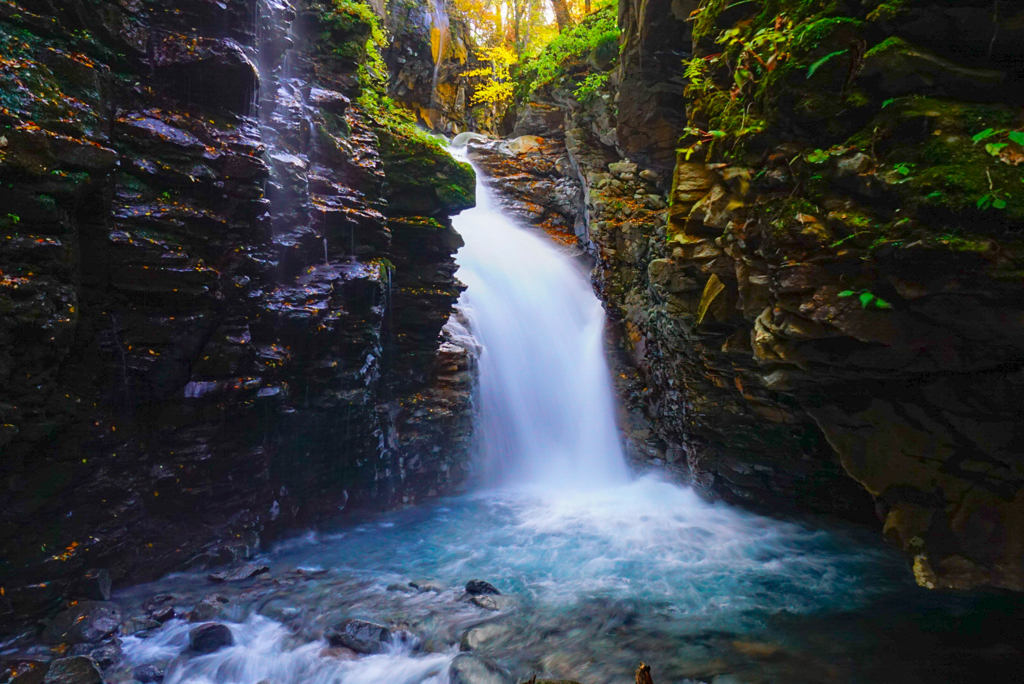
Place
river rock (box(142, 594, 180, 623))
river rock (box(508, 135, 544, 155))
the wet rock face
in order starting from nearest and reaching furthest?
1. river rock (box(142, 594, 180, 623))
2. river rock (box(508, 135, 544, 155))
3. the wet rock face

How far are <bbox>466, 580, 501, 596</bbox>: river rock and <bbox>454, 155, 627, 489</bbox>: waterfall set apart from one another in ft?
20.0

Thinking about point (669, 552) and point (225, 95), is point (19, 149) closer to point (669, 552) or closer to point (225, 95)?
point (225, 95)

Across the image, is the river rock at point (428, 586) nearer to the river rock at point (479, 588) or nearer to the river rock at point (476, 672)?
the river rock at point (479, 588)

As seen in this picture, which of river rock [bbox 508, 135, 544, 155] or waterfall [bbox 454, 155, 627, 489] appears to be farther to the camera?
river rock [bbox 508, 135, 544, 155]

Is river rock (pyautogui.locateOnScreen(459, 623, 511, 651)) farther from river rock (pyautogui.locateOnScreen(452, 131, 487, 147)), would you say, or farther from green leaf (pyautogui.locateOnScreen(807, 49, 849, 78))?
river rock (pyautogui.locateOnScreen(452, 131, 487, 147))

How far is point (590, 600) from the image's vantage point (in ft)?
24.1

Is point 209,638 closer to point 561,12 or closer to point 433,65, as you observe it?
point 561,12

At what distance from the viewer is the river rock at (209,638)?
606cm

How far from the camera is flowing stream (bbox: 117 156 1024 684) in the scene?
5.62 meters

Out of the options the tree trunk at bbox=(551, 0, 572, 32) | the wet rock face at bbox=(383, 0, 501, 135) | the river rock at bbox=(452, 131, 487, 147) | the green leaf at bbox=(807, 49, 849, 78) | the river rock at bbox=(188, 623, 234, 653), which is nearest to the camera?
the green leaf at bbox=(807, 49, 849, 78)

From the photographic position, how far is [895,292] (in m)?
4.76

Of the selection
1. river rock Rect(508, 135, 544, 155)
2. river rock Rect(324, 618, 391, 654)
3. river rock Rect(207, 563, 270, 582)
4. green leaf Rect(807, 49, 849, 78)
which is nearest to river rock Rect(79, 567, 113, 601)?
river rock Rect(207, 563, 270, 582)

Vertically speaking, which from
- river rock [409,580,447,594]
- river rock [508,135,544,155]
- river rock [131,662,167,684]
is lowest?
river rock [409,580,447,594]

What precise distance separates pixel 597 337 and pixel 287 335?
28.6 ft
